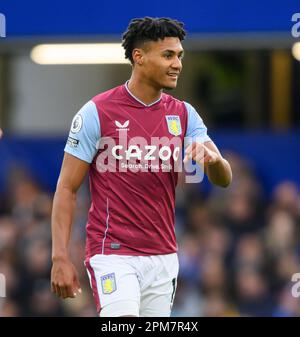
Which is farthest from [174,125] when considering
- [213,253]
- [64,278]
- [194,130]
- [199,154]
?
[213,253]

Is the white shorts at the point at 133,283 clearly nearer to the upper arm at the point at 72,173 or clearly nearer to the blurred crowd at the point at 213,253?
the upper arm at the point at 72,173

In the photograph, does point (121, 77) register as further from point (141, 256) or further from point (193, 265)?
point (141, 256)

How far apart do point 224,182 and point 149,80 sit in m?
0.85

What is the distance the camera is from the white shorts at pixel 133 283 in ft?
27.0

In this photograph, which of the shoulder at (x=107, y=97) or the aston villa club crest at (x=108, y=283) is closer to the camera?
the aston villa club crest at (x=108, y=283)

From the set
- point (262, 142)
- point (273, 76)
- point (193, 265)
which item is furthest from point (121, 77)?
point (193, 265)

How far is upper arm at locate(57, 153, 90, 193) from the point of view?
27.4 ft

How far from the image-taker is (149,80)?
27.8 feet

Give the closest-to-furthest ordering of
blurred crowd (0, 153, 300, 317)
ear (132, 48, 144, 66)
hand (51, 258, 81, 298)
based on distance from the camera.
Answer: hand (51, 258, 81, 298)
ear (132, 48, 144, 66)
blurred crowd (0, 153, 300, 317)

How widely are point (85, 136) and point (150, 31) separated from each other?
0.82 meters

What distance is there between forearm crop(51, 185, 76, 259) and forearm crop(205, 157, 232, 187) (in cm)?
94

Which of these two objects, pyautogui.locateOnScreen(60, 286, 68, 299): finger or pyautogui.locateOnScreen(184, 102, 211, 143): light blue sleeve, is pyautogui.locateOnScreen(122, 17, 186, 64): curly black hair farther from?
pyautogui.locateOnScreen(60, 286, 68, 299): finger

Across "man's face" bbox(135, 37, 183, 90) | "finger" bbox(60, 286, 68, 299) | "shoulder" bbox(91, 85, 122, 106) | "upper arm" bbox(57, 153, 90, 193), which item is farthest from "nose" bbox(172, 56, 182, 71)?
"finger" bbox(60, 286, 68, 299)

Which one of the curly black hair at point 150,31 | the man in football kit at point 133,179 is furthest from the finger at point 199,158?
the curly black hair at point 150,31
